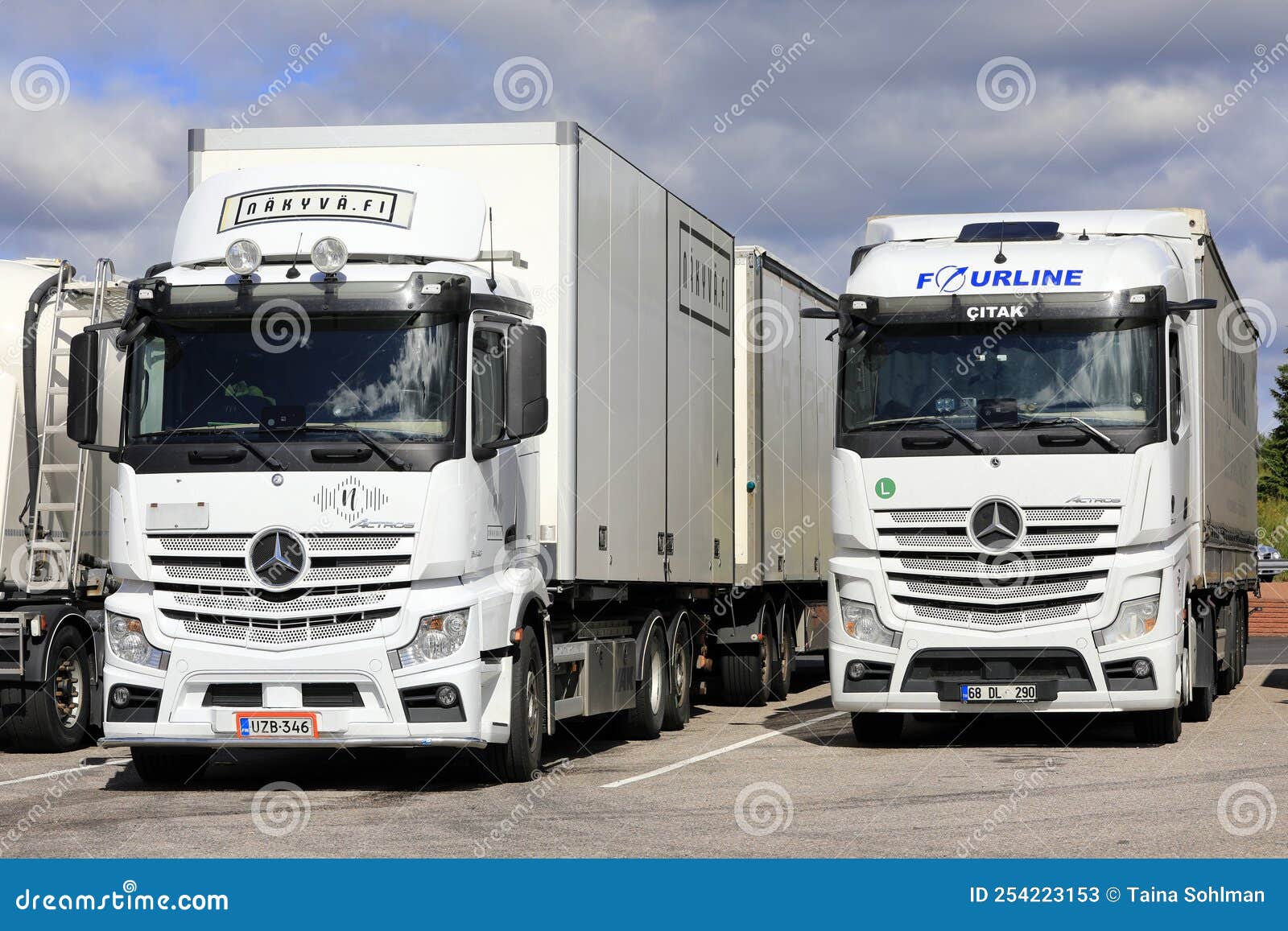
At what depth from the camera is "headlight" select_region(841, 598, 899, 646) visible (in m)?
14.2

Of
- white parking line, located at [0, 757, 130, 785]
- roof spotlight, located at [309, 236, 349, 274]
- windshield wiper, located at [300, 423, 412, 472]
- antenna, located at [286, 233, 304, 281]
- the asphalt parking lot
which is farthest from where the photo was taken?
white parking line, located at [0, 757, 130, 785]

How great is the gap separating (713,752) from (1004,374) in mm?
3643

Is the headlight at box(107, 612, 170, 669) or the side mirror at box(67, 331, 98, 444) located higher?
the side mirror at box(67, 331, 98, 444)

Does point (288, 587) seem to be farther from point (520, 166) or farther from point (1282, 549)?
point (1282, 549)

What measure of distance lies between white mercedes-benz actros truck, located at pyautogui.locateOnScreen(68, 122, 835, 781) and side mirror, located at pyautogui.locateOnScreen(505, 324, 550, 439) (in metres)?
0.01

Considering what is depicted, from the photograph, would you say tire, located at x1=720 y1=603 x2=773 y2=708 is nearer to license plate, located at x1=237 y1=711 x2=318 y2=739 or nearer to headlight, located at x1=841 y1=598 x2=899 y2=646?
headlight, located at x1=841 y1=598 x2=899 y2=646

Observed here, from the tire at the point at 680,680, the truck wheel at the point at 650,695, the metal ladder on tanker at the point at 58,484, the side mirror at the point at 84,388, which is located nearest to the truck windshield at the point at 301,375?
the side mirror at the point at 84,388

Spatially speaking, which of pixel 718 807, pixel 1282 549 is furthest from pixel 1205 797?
pixel 1282 549

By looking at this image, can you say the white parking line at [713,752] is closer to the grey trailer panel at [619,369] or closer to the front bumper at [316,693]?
the front bumper at [316,693]

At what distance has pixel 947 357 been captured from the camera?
14.1 m

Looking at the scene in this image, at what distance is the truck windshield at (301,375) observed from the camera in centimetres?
1117

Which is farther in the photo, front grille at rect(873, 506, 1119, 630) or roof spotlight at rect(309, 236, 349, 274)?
front grille at rect(873, 506, 1119, 630)

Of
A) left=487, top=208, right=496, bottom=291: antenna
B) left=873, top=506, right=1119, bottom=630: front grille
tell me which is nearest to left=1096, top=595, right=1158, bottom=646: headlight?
left=873, top=506, right=1119, bottom=630: front grille

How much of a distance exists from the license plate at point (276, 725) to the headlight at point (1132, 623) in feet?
19.7
